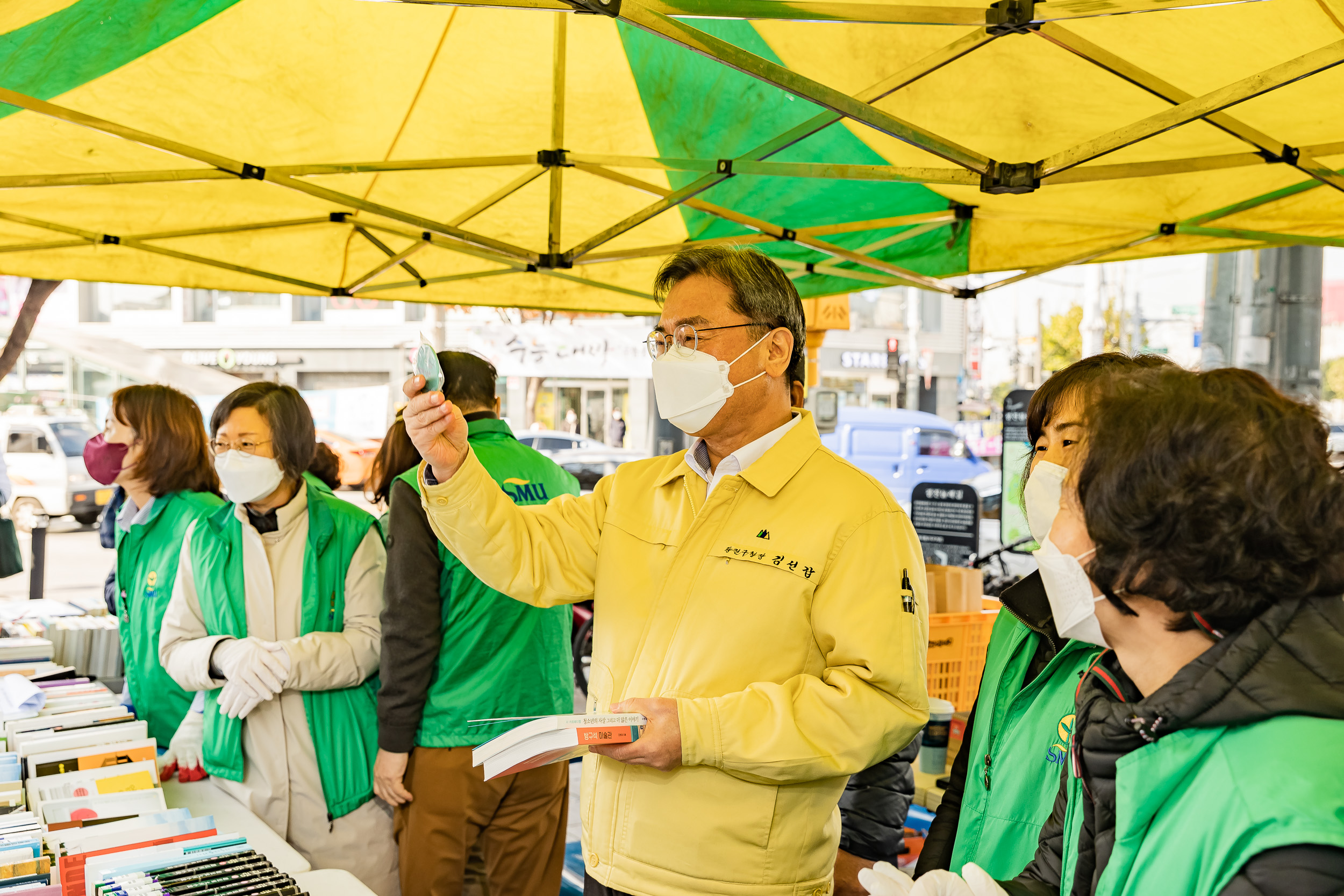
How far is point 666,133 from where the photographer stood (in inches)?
145

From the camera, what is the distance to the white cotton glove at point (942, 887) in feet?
4.19

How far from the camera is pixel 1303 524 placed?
0.93 metres

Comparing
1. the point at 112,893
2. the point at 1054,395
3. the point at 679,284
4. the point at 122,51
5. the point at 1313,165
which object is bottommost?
the point at 112,893

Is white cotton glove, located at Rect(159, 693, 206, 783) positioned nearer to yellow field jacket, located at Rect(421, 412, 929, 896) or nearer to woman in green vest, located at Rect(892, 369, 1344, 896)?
yellow field jacket, located at Rect(421, 412, 929, 896)

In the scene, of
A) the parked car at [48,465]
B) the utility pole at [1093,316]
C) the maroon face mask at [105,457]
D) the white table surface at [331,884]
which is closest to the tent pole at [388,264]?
the maroon face mask at [105,457]

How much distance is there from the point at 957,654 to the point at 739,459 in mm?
2255

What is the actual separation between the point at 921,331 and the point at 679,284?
84.5 feet

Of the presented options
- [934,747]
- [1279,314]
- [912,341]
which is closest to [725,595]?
[934,747]

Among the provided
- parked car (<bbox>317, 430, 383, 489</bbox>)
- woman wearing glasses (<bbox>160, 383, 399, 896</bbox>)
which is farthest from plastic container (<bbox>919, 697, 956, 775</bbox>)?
parked car (<bbox>317, 430, 383, 489</bbox>)

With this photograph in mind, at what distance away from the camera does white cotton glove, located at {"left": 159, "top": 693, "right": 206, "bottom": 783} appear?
262 cm

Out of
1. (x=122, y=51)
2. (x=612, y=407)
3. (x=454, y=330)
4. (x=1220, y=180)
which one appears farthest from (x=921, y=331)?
(x=122, y=51)

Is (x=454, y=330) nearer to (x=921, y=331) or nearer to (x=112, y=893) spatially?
(x=921, y=331)

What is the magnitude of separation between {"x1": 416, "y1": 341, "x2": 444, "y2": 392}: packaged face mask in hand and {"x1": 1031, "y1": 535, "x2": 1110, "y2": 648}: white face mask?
1.09 metres

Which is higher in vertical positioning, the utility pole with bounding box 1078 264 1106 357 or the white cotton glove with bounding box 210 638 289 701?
the utility pole with bounding box 1078 264 1106 357
